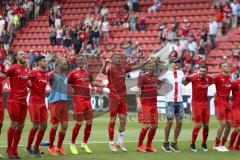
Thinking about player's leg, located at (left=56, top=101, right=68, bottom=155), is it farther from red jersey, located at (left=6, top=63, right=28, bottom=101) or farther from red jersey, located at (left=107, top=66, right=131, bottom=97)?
red jersey, located at (left=107, top=66, right=131, bottom=97)

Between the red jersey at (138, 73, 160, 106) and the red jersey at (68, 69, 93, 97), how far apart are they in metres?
1.22

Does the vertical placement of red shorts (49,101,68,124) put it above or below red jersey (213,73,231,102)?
below

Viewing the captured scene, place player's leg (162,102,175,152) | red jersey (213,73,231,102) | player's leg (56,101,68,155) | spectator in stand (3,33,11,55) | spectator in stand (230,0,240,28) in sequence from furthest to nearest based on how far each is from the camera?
spectator in stand (3,33,11,55) < spectator in stand (230,0,240,28) < red jersey (213,73,231,102) < player's leg (162,102,175,152) < player's leg (56,101,68,155)

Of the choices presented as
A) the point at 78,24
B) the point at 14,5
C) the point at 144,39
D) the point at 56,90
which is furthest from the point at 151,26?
the point at 56,90

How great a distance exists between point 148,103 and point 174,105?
0.74 metres

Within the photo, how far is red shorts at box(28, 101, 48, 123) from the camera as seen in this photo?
16141mm

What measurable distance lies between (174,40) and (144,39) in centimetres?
284

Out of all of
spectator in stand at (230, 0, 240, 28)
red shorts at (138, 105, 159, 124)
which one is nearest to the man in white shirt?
red shorts at (138, 105, 159, 124)

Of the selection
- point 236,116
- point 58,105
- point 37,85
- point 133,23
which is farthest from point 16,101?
point 133,23

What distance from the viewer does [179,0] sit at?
139 feet

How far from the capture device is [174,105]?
17.8 m

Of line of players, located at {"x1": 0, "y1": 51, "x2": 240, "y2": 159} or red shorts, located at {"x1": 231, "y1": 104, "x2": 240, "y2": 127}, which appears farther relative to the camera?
red shorts, located at {"x1": 231, "y1": 104, "x2": 240, "y2": 127}

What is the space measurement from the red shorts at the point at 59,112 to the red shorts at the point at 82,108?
33cm

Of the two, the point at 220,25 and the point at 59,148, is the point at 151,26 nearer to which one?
the point at 220,25
